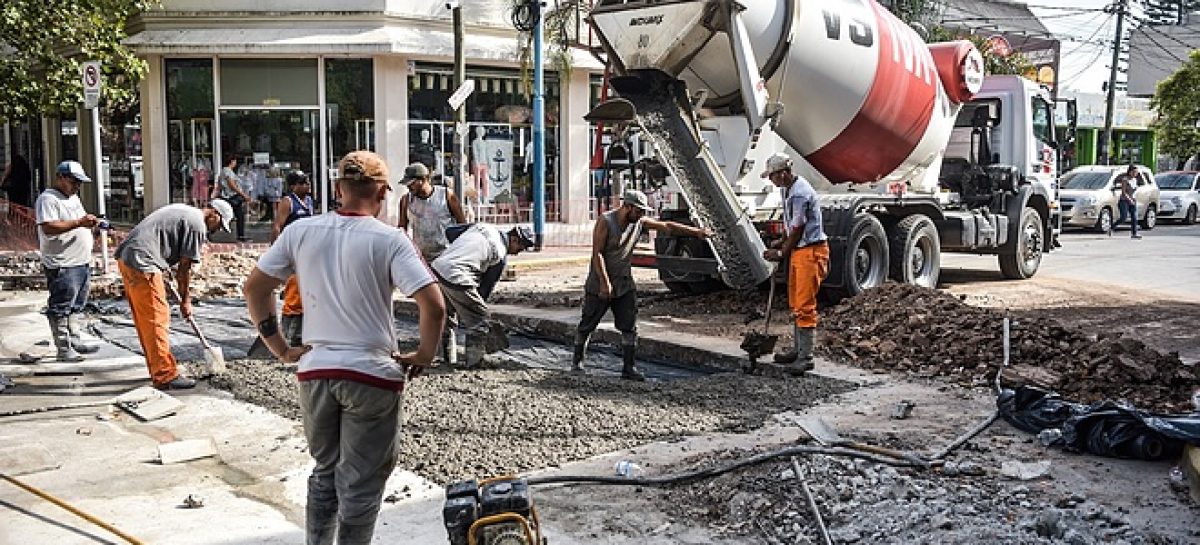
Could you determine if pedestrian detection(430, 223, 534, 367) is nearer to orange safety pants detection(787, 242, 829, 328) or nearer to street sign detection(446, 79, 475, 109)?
orange safety pants detection(787, 242, 829, 328)

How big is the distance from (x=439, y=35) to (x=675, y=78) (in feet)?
34.7

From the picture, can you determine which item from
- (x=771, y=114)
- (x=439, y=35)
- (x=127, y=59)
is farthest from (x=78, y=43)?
(x=771, y=114)

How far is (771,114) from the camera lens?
1061 centimetres

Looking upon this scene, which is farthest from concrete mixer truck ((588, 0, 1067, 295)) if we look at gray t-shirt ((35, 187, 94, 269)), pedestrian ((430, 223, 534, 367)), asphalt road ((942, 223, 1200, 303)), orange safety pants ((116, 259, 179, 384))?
gray t-shirt ((35, 187, 94, 269))

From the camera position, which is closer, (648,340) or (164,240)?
(164,240)

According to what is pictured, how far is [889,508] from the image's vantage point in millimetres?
4832

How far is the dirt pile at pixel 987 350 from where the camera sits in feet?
24.1

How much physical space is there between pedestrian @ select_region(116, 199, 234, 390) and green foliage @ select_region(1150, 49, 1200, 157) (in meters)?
35.2

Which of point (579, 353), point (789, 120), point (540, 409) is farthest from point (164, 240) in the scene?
point (789, 120)

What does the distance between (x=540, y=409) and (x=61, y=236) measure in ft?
14.9

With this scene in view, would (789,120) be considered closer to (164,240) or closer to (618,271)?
(618,271)

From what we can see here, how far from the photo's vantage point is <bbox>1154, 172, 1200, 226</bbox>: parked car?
94.0 ft

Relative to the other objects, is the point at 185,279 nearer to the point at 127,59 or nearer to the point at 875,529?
the point at 875,529

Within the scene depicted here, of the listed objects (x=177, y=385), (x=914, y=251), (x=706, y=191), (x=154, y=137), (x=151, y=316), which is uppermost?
(x=154, y=137)
